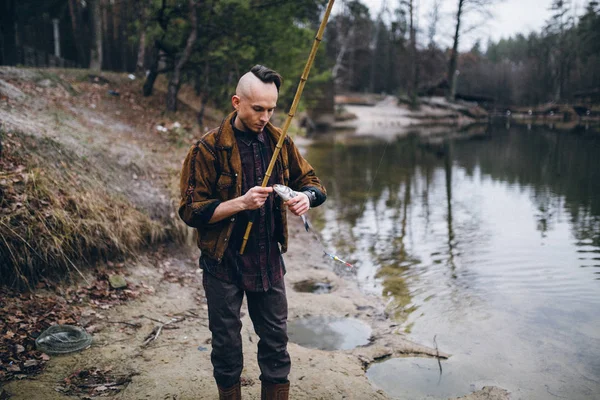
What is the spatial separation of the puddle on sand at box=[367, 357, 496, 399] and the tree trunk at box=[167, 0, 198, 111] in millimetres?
7934

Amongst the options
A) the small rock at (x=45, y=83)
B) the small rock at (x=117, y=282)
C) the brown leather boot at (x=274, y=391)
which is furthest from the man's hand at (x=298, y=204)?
the small rock at (x=45, y=83)

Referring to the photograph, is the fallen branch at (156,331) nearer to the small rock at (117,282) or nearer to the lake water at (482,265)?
the small rock at (117,282)

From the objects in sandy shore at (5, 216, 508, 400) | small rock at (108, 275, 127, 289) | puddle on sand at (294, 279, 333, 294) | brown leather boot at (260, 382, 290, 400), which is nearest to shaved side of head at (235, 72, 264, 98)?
brown leather boot at (260, 382, 290, 400)

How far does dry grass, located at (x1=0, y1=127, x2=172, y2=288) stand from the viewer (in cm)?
414

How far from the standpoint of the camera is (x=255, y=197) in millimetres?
2520

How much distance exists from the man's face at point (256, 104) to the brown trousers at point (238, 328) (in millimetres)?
867

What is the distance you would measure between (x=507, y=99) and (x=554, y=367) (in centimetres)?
5568

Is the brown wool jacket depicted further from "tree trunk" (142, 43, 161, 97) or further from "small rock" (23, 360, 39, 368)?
"tree trunk" (142, 43, 161, 97)

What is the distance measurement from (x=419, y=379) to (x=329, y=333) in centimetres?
103

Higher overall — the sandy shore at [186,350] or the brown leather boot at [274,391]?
the brown leather boot at [274,391]

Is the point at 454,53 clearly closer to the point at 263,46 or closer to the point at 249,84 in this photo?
the point at 263,46

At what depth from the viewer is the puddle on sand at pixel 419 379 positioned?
3.58 metres

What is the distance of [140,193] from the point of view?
6176 mm

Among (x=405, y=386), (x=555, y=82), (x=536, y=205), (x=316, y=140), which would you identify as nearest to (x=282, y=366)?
(x=405, y=386)
